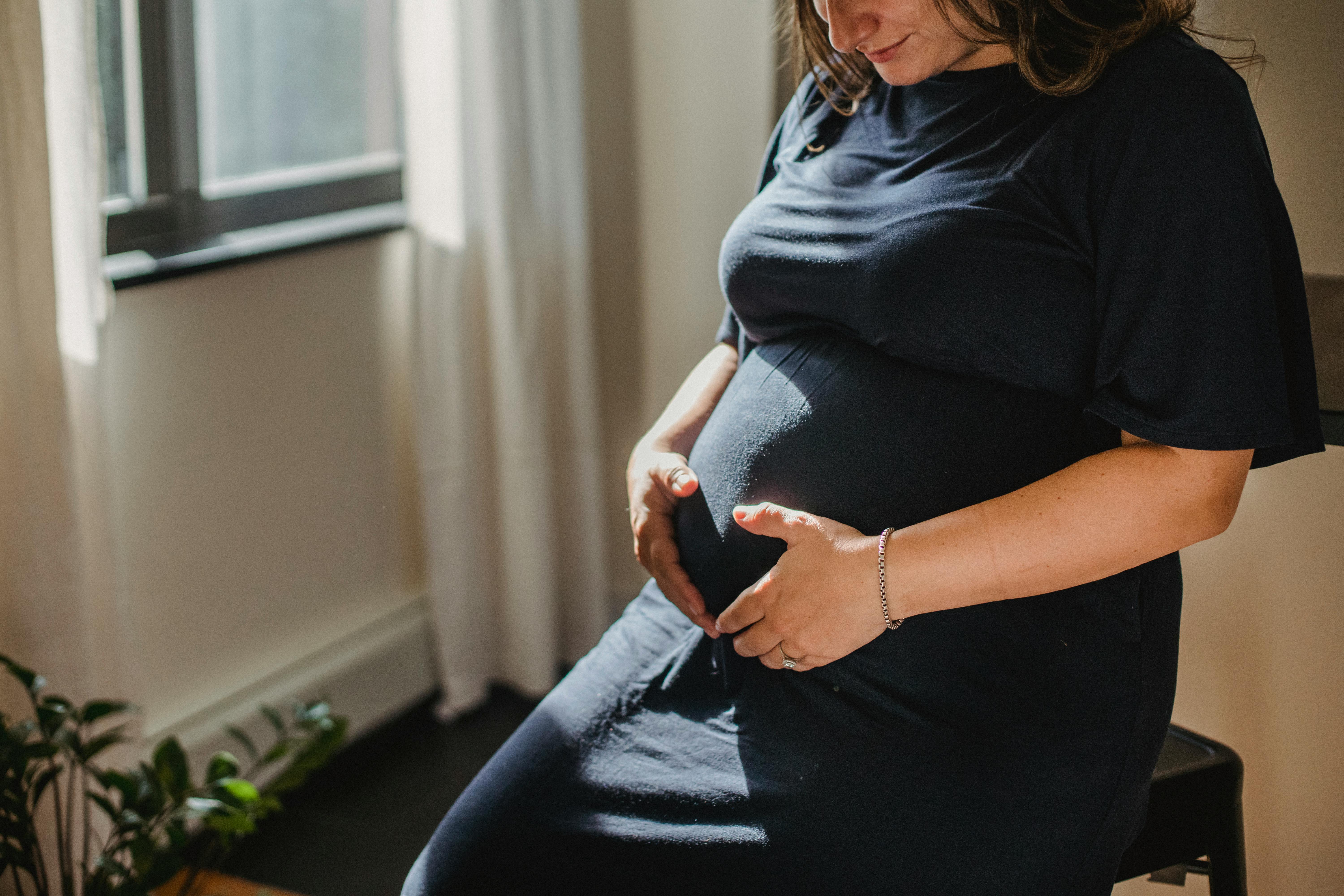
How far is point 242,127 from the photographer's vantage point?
2074mm

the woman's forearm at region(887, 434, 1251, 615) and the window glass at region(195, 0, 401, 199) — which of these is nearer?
the woman's forearm at region(887, 434, 1251, 615)

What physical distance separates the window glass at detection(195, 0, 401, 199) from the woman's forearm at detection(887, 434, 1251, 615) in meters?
1.58

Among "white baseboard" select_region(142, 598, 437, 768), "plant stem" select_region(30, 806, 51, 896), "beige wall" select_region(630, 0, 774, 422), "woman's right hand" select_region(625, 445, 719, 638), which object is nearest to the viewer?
"woman's right hand" select_region(625, 445, 719, 638)

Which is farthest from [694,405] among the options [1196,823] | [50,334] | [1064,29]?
[50,334]

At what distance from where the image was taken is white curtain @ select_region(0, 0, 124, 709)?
1368 millimetres

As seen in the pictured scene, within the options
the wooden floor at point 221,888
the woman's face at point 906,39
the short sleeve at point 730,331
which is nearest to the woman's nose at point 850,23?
the woman's face at point 906,39

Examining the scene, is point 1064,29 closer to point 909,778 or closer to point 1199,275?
point 1199,275

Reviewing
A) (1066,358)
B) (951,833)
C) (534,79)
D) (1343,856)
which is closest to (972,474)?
(1066,358)

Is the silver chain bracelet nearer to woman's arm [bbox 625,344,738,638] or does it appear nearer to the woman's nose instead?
woman's arm [bbox 625,344,738,638]

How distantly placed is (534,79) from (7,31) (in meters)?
1.02

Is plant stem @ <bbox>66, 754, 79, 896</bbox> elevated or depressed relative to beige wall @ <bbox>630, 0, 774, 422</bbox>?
depressed

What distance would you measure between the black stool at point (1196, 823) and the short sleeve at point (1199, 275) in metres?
0.40

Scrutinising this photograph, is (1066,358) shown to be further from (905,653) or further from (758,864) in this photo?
(758,864)

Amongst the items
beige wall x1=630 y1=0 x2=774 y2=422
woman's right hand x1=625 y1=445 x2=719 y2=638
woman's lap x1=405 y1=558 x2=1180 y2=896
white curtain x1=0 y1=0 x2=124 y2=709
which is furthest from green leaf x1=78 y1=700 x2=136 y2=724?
beige wall x1=630 y1=0 x2=774 y2=422
